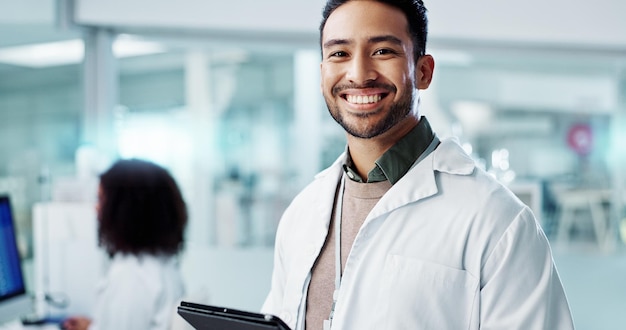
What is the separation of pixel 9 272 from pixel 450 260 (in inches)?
74.0

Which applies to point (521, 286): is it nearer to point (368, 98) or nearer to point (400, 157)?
point (400, 157)

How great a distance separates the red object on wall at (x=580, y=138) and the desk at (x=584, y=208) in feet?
0.86

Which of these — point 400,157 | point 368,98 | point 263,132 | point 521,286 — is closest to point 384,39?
point 368,98

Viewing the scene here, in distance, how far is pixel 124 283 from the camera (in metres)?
2.43

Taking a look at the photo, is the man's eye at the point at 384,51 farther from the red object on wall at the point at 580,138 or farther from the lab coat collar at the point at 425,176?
the red object on wall at the point at 580,138

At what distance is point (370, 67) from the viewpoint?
4.28 ft

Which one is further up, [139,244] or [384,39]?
[384,39]

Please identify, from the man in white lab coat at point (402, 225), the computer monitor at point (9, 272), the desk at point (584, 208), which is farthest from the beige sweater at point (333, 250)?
the desk at point (584, 208)

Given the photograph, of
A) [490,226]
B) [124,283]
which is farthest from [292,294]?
[124,283]

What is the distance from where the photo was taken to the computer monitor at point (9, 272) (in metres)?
2.47

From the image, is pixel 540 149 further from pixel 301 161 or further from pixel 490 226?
pixel 490 226

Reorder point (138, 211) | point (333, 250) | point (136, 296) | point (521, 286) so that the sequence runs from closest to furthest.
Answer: point (521, 286)
point (333, 250)
point (136, 296)
point (138, 211)

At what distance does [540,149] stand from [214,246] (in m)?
2.18

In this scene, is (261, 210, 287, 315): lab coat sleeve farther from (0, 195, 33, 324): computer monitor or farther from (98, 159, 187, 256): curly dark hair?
(0, 195, 33, 324): computer monitor
